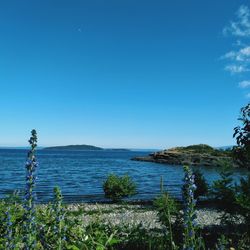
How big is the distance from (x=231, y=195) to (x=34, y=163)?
8.17 metres

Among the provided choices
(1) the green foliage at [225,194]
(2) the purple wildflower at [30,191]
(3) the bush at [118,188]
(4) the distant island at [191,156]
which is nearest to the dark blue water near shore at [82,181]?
(2) the purple wildflower at [30,191]

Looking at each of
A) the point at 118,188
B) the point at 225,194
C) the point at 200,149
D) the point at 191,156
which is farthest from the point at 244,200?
the point at 200,149

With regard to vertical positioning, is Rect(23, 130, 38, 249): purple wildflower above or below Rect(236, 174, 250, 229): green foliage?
above

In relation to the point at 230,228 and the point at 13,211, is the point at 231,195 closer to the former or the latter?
the point at 230,228

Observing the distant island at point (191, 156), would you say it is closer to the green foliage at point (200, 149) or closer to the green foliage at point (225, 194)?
the green foliage at point (200, 149)

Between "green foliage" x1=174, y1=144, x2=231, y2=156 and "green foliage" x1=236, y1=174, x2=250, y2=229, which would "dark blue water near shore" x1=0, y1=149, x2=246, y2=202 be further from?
"green foliage" x1=174, y1=144, x2=231, y2=156

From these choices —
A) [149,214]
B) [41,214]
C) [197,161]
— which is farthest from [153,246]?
[197,161]

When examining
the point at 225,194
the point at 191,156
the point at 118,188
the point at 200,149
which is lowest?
the point at 118,188

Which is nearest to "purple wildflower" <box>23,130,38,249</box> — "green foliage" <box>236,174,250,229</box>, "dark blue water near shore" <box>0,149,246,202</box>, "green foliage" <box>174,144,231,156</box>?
"dark blue water near shore" <box>0,149,246,202</box>

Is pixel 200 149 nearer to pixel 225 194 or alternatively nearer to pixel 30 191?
pixel 225 194

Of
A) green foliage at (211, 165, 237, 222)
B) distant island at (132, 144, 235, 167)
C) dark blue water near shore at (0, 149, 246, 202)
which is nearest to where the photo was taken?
green foliage at (211, 165, 237, 222)

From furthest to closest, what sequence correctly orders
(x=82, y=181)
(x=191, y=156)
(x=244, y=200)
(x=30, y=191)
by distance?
(x=191, y=156)
(x=82, y=181)
(x=244, y=200)
(x=30, y=191)

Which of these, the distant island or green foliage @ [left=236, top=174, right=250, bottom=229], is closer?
green foliage @ [left=236, top=174, right=250, bottom=229]

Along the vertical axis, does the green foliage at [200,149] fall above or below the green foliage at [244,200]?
above
